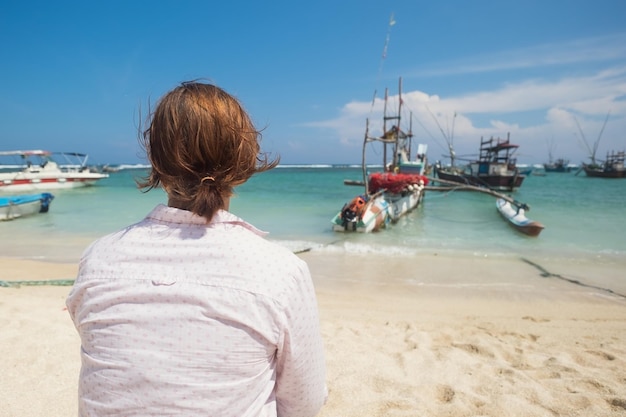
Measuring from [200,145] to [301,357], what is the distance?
70cm

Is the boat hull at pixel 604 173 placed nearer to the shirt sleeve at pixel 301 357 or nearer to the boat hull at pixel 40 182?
the boat hull at pixel 40 182

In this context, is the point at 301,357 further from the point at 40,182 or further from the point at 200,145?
the point at 40,182

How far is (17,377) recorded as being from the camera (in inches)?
117

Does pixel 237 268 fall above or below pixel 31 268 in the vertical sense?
above

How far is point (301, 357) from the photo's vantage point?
1166 mm

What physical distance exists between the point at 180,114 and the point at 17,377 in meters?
3.12

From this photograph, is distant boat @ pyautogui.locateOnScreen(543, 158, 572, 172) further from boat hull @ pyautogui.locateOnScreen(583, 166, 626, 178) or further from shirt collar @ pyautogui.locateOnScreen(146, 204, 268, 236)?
shirt collar @ pyautogui.locateOnScreen(146, 204, 268, 236)

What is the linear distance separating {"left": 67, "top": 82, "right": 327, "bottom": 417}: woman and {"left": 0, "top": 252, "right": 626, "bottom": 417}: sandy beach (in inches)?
80.2

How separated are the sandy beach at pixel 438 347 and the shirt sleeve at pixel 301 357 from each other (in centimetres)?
169

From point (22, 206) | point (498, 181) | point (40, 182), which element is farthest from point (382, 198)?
point (40, 182)

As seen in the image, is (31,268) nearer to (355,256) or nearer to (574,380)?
(355,256)

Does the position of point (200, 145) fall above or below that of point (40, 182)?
above

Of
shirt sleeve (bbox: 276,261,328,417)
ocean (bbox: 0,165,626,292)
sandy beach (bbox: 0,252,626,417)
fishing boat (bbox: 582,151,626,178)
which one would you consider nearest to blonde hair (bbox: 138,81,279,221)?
shirt sleeve (bbox: 276,261,328,417)

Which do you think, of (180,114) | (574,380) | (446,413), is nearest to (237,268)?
(180,114)
